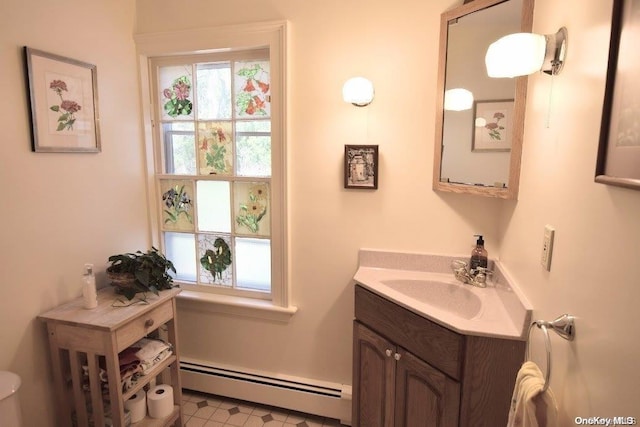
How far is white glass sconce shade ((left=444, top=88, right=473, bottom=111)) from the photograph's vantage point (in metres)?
1.56

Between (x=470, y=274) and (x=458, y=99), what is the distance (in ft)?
2.69

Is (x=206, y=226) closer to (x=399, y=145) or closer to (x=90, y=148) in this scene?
(x=90, y=148)

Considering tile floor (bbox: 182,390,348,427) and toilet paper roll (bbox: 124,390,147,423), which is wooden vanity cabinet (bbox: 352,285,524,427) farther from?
toilet paper roll (bbox: 124,390,147,423)

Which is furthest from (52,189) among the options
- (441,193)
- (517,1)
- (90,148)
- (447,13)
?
(517,1)

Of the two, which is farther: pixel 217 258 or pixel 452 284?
pixel 217 258

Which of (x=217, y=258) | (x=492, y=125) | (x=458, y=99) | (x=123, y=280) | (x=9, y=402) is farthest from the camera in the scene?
(x=217, y=258)

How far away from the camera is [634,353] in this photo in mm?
614

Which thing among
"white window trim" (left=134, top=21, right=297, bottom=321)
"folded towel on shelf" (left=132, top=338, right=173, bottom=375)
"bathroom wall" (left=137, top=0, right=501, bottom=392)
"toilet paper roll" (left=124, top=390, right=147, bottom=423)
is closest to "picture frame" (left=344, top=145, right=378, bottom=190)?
"bathroom wall" (left=137, top=0, right=501, bottom=392)

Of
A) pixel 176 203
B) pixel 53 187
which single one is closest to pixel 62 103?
pixel 53 187

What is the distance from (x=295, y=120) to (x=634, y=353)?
1.62m

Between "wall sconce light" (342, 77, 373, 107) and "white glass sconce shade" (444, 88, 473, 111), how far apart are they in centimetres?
36

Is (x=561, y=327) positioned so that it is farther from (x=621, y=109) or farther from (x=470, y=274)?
(x=470, y=274)

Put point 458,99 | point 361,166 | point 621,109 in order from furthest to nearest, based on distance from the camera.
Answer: point 361,166 → point 458,99 → point 621,109

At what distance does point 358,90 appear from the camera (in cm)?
167
